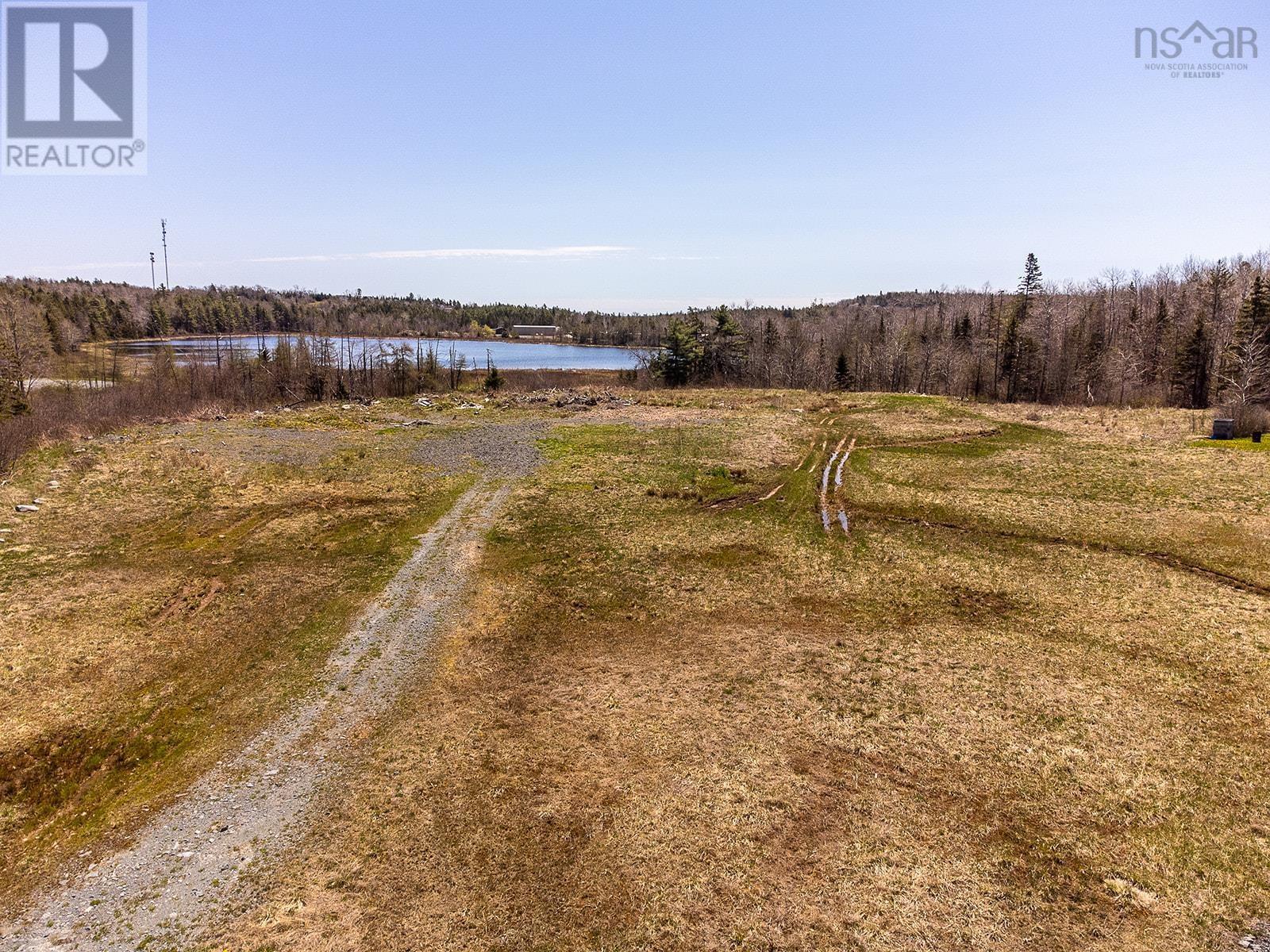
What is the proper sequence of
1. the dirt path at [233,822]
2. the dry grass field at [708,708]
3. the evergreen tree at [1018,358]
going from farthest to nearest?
the evergreen tree at [1018,358] → the dry grass field at [708,708] → the dirt path at [233,822]

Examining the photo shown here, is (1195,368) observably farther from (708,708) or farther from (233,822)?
(233,822)

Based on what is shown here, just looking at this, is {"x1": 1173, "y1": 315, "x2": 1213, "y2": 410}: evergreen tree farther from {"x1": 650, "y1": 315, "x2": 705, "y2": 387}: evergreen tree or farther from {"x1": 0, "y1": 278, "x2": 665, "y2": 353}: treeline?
{"x1": 0, "y1": 278, "x2": 665, "y2": 353}: treeline

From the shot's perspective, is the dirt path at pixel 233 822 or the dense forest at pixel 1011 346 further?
the dense forest at pixel 1011 346

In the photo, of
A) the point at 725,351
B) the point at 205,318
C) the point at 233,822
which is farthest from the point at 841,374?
the point at 205,318

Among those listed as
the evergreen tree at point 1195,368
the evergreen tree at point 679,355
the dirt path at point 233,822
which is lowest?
the dirt path at point 233,822

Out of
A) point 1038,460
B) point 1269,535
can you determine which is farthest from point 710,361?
point 1269,535

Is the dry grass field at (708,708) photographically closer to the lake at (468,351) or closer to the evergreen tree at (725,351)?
the evergreen tree at (725,351)

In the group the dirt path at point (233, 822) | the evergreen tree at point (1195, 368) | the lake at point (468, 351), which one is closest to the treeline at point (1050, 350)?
the evergreen tree at point (1195, 368)
